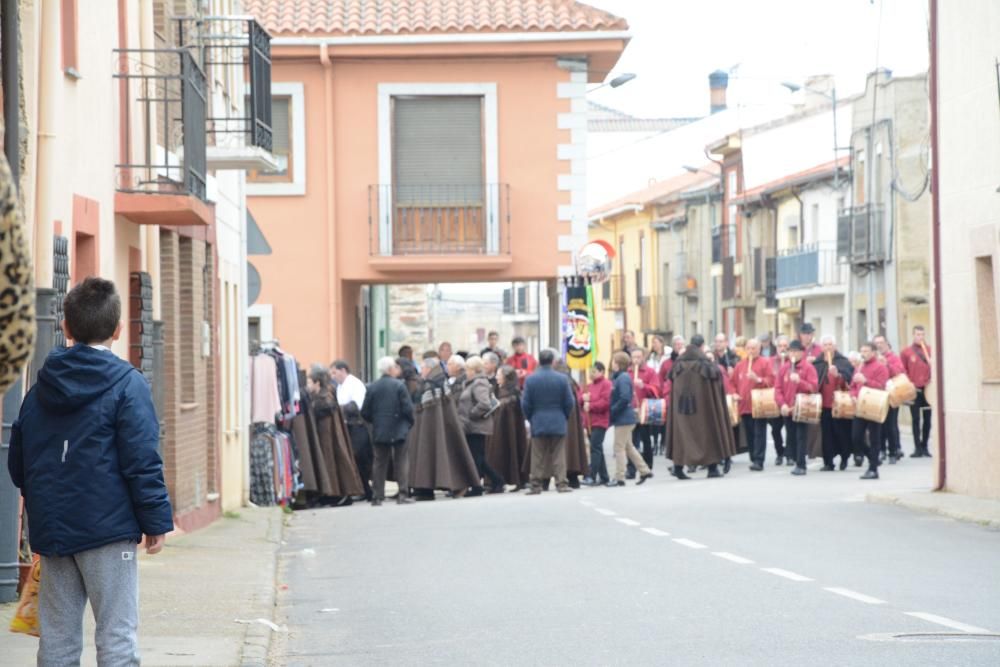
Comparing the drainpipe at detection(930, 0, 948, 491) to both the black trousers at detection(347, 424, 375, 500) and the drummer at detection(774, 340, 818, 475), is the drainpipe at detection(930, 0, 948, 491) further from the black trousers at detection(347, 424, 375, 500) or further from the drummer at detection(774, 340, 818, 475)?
the black trousers at detection(347, 424, 375, 500)

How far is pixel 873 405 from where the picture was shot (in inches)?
1000

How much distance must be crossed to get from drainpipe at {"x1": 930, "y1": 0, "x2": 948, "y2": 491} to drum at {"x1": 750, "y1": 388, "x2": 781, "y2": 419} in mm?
6210

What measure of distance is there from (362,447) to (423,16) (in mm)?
8883

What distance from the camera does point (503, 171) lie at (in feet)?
101

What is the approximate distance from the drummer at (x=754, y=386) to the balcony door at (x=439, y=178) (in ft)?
15.2

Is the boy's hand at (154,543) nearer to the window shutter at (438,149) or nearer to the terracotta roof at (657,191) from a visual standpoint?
the window shutter at (438,149)

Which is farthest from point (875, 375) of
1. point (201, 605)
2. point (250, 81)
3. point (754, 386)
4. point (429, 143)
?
point (201, 605)

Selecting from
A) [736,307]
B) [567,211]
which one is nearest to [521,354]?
[567,211]

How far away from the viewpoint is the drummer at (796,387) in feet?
87.7

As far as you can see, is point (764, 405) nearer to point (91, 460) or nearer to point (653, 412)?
point (653, 412)

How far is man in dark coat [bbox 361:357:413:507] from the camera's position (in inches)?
933

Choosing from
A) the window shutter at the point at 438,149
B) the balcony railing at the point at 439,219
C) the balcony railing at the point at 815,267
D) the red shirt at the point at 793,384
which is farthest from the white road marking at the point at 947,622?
the balcony railing at the point at 815,267

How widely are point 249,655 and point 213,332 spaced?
36.2 ft

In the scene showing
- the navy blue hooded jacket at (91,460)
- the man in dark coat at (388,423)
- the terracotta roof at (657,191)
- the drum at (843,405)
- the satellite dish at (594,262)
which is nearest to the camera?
the navy blue hooded jacket at (91,460)
